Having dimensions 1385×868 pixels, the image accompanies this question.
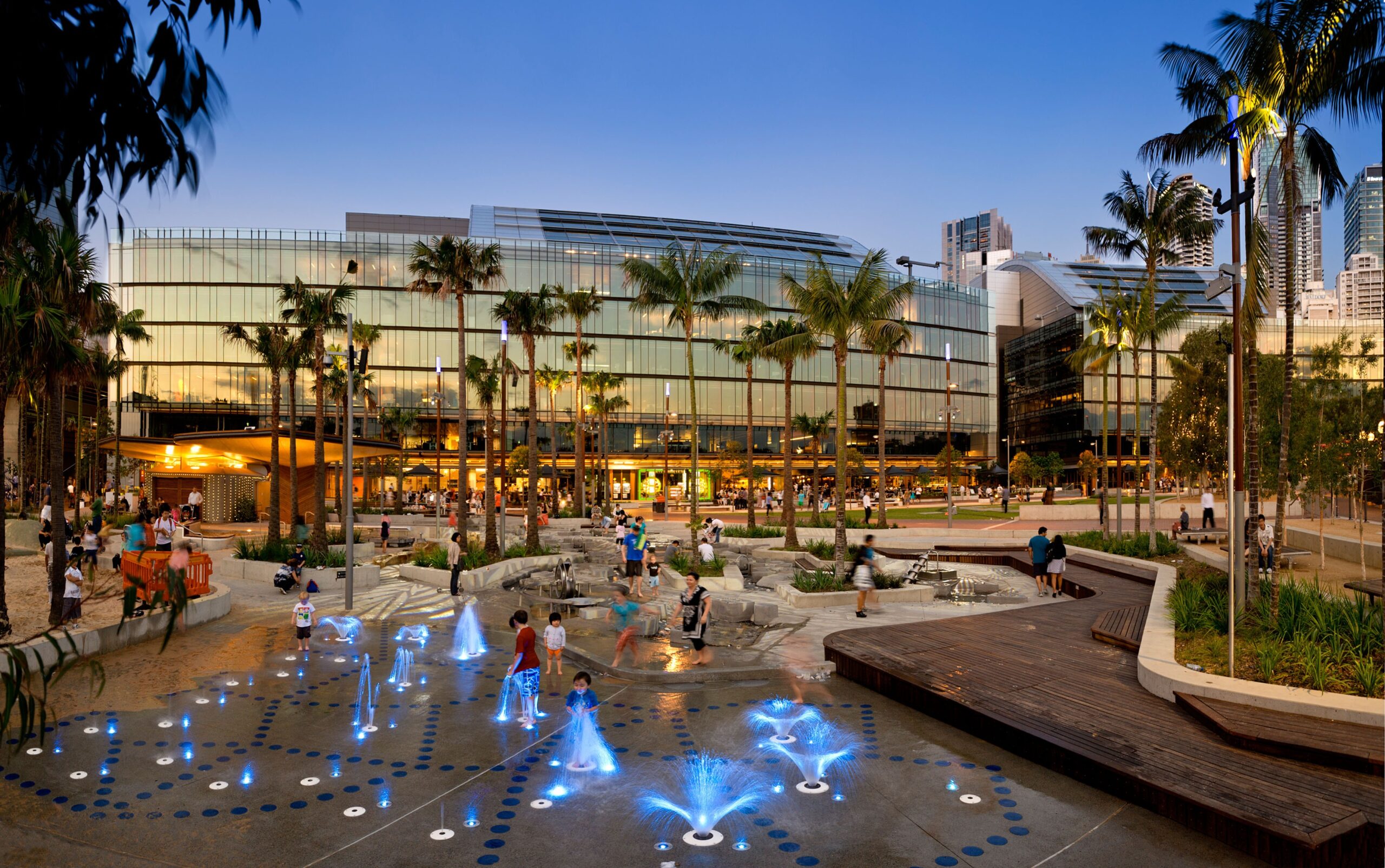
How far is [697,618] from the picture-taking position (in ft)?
45.7

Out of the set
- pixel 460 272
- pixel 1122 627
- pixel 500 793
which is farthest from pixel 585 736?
pixel 460 272

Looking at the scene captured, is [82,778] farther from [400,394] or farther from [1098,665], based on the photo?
[400,394]

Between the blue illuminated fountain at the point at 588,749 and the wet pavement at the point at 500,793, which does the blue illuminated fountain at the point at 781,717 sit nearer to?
the wet pavement at the point at 500,793

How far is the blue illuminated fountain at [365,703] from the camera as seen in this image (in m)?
10.4

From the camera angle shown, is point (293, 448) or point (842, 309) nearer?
point (842, 309)

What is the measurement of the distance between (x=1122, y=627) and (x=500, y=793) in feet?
36.9

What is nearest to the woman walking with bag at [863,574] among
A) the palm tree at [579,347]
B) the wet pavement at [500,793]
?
the wet pavement at [500,793]

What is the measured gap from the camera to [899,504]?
213 ft

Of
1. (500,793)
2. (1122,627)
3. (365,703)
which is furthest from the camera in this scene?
(1122,627)

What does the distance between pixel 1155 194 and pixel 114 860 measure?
1134 inches

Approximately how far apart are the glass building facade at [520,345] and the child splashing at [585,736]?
65.1 m

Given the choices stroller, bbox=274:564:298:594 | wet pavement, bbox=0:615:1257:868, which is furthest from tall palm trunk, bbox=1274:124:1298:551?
stroller, bbox=274:564:298:594

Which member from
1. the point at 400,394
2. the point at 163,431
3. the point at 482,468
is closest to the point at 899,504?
the point at 482,468

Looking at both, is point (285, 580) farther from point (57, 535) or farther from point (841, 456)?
point (841, 456)
